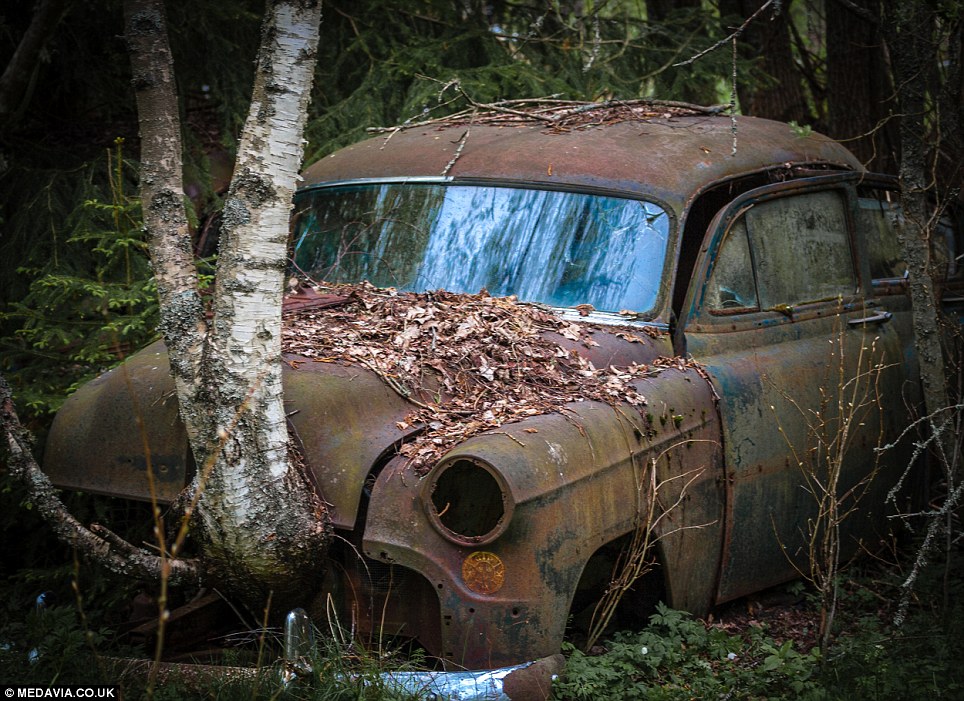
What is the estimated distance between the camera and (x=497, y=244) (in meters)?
4.46

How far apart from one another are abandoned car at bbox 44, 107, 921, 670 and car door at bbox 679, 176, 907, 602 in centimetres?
1

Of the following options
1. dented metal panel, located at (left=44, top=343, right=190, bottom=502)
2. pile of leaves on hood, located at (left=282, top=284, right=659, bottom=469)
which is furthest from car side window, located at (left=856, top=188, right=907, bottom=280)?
dented metal panel, located at (left=44, top=343, right=190, bottom=502)

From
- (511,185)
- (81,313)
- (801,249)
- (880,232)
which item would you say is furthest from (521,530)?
(880,232)

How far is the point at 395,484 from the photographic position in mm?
3164

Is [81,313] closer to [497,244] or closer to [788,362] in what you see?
[497,244]

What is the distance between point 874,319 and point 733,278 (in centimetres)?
97

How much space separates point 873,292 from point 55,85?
535 cm

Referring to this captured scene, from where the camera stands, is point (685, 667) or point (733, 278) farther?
point (733, 278)

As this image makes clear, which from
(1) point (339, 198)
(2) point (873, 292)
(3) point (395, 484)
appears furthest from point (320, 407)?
(2) point (873, 292)

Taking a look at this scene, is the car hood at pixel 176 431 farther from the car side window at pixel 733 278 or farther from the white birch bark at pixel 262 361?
the car side window at pixel 733 278

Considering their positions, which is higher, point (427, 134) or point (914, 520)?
point (427, 134)

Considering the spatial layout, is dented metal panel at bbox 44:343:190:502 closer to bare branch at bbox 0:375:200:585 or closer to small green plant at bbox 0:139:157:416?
bare branch at bbox 0:375:200:585

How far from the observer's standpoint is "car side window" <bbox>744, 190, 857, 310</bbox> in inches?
178

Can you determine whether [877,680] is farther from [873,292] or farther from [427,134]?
[427,134]
